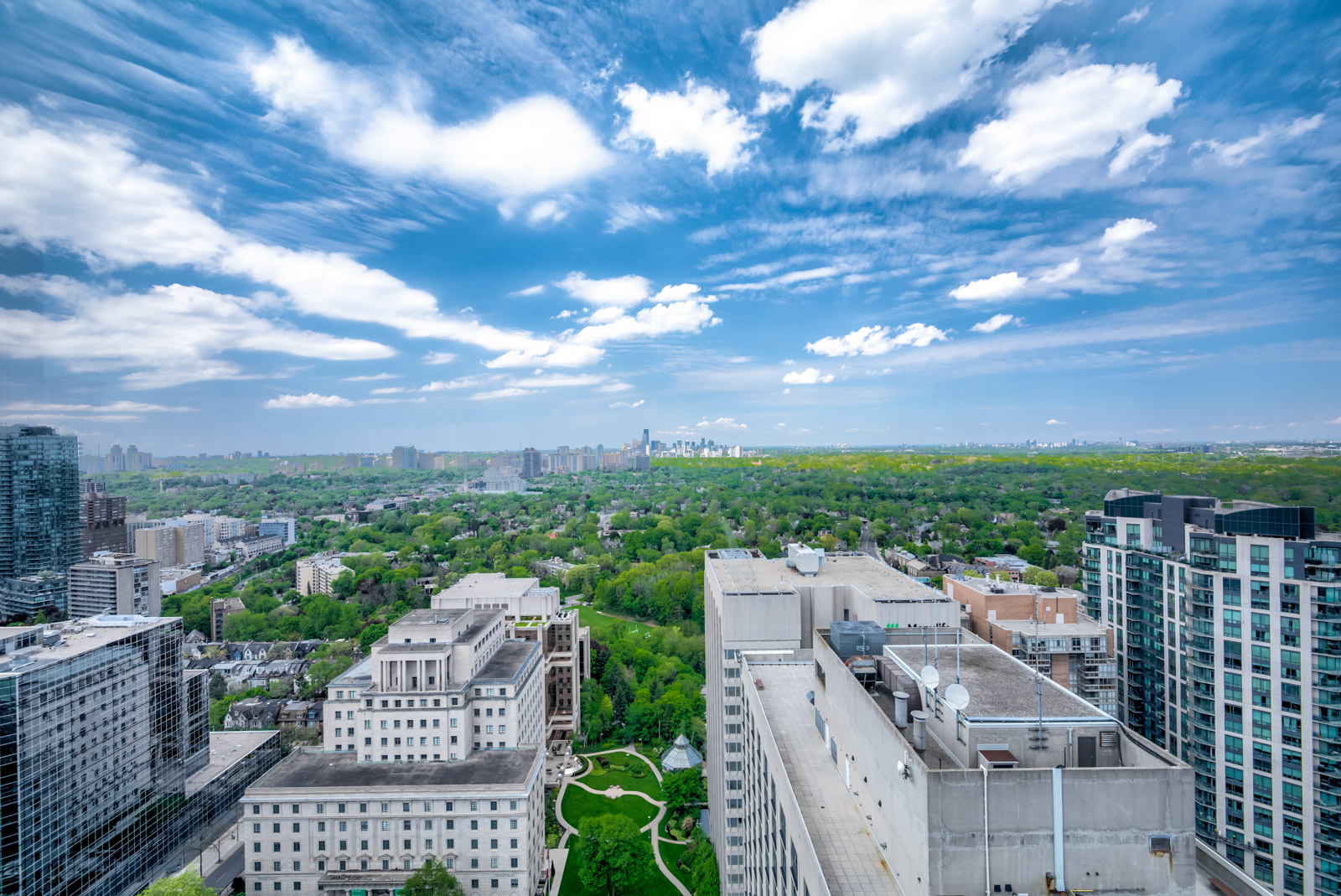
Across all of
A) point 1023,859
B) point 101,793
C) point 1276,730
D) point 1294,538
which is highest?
point 1294,538

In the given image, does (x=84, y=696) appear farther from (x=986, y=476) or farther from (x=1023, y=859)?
(x=986, y=476)

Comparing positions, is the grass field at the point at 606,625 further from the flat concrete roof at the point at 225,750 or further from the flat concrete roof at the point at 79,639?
the flat concrete roof at the point at 79,639

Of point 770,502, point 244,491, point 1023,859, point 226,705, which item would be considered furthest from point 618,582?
point 244,491

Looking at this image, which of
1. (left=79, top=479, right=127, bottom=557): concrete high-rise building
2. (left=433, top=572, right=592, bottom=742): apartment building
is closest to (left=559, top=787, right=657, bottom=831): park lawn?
(left=433, top=572, right=592, bottom=742): apartment building

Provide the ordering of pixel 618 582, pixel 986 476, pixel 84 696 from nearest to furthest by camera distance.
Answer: pixel 84 696, pixel 618 582, pixel 986 476

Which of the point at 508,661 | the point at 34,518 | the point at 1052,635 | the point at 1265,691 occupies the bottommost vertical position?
the point at 508,661

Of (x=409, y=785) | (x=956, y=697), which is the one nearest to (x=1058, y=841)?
(x=956, y=697)

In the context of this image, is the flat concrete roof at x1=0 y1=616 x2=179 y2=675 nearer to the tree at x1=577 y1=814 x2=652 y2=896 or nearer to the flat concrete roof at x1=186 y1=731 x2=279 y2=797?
the flat concrete roof at x1=186 y1=731 x2=279 y2=797

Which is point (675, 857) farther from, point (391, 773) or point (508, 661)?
point (391, 773)
